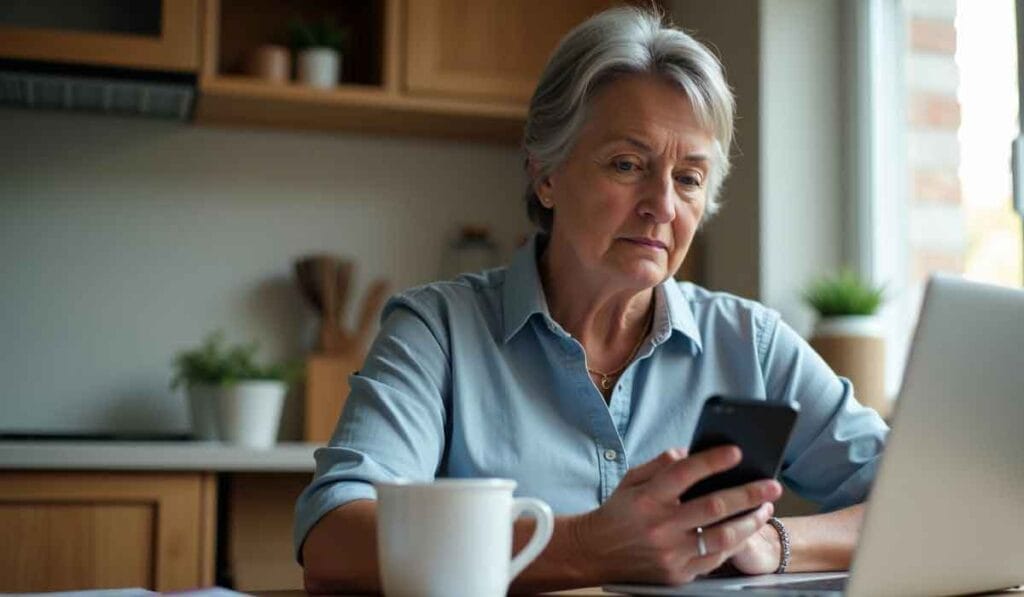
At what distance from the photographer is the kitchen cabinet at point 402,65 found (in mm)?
2859

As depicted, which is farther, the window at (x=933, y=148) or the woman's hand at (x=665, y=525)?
the window at (x=933, y=148)

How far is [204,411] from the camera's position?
110 inches

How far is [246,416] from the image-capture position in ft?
8.86

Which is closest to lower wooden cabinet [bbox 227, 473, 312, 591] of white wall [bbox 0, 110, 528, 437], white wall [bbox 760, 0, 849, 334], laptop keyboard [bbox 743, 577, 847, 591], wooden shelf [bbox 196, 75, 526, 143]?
white wall [bbox 0, 110, 528, 437]

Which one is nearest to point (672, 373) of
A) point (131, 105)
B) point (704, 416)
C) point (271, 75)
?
point (704, 416)

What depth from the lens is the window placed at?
2.39 metres

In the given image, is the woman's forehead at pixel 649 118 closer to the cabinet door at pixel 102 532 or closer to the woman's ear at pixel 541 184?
the woman's ear at pixel 541 184

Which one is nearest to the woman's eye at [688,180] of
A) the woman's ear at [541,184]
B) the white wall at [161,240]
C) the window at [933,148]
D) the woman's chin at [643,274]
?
the woman's chin at [643,274]

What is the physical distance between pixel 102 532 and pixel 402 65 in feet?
4.11

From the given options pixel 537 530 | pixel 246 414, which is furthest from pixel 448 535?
pixel 246 414

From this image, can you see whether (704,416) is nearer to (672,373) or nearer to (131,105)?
(672,373)

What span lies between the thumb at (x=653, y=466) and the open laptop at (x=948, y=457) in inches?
3.5

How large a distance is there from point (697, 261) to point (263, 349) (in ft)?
3.59

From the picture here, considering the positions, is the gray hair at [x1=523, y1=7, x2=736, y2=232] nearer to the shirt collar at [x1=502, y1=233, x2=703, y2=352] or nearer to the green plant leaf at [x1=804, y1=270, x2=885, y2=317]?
the shirt collar at [x1=502, y1=233, x2=703, y2=352]
